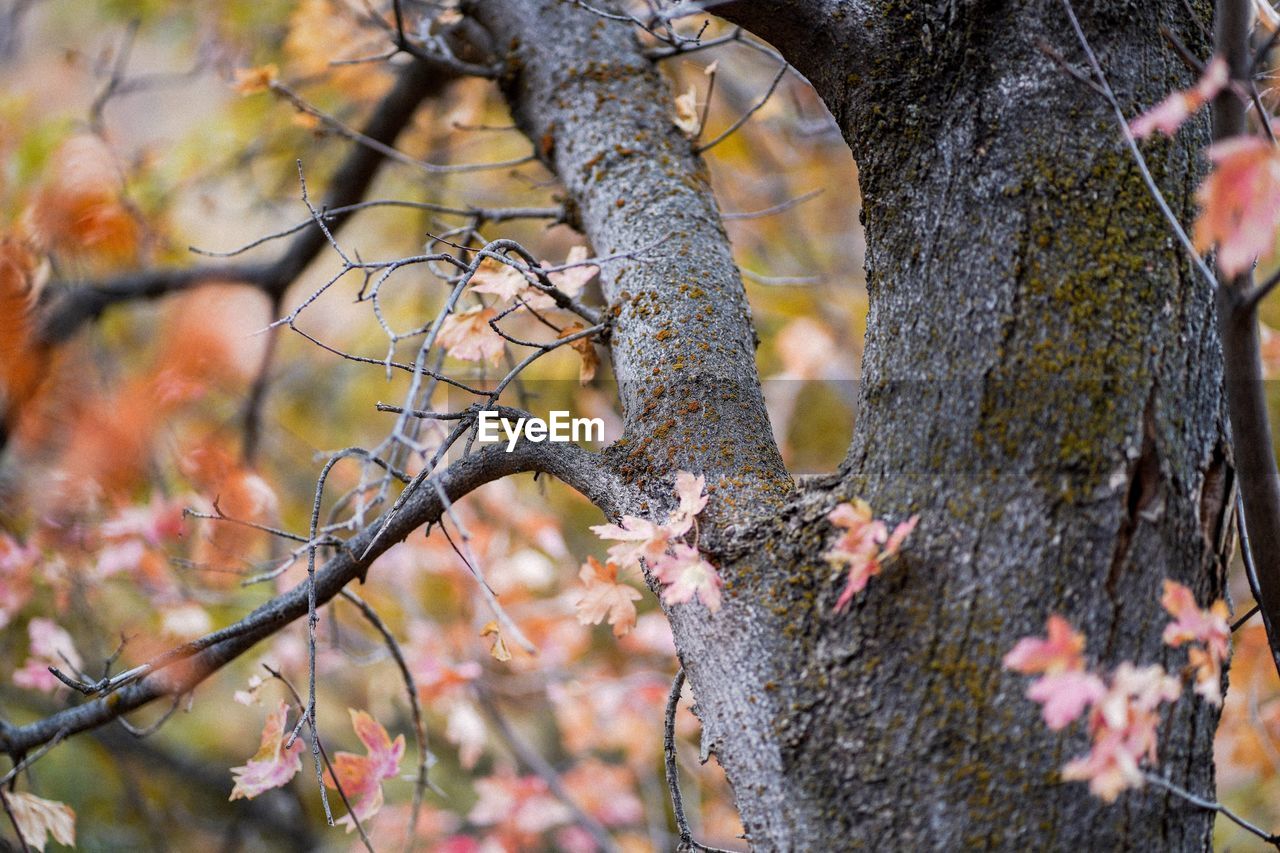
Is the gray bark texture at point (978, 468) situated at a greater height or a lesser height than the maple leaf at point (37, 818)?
→ greater

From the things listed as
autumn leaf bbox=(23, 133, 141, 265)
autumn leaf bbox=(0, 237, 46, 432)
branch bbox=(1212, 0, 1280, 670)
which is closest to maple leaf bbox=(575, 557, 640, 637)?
branch bbox=(1212, 0, 1280, 670)

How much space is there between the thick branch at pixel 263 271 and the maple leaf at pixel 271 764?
62.9 inches

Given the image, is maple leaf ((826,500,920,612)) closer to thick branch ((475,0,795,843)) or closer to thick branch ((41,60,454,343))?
thick branch ((475,0,795,843))

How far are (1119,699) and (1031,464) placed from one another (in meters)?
0.25

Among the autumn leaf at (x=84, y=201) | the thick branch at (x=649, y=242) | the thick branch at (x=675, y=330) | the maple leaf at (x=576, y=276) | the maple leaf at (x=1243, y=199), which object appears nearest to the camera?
the maple leaf at (x=1243, y=199)

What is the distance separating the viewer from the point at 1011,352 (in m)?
1.01

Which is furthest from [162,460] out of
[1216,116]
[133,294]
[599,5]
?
[1216,116]

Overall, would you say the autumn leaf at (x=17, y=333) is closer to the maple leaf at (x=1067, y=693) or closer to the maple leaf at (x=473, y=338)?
the maple leaf at (x=473, y=338)

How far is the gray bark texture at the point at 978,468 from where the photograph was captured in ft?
3.10

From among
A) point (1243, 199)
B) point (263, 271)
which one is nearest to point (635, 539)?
point (1243, 199)

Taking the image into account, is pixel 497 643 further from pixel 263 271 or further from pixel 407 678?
pixel 263 271

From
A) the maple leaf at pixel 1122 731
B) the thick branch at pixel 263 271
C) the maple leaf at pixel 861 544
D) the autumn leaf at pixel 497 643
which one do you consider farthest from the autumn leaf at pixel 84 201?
the maple leaf at pixel 1122 731

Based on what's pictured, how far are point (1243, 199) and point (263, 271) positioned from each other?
2.60 m

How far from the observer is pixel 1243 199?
0.83 metres
